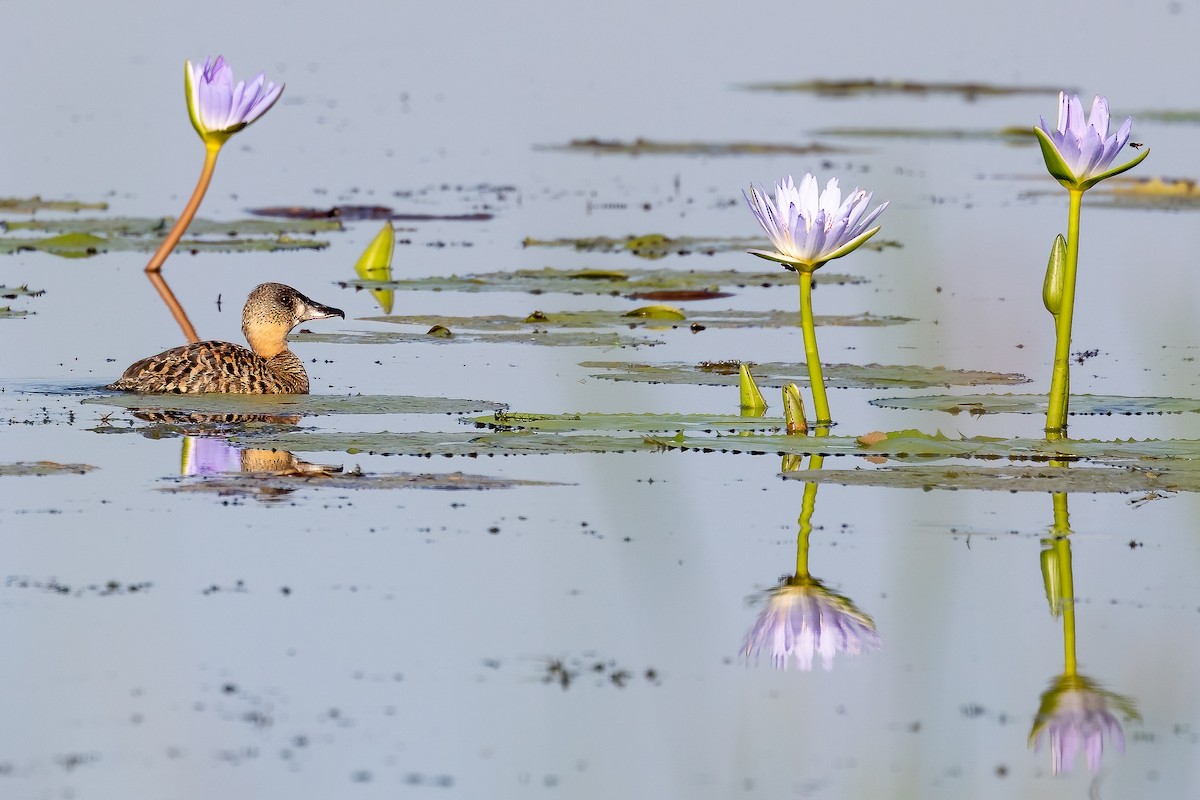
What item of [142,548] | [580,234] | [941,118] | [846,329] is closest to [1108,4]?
[941,118]

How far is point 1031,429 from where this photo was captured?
27.0 feet

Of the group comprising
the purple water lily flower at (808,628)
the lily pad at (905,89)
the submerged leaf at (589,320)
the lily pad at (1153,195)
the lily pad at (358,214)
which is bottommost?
the purple water lily flower at (808,628)

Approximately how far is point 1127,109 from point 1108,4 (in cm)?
1995

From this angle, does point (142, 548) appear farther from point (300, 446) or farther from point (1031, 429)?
point (1031, 429)

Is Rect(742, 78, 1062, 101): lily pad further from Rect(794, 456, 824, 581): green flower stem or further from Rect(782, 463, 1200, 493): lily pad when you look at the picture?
Rect(782, 463, 1200, 493): lily pad

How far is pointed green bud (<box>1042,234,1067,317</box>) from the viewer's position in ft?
25.3

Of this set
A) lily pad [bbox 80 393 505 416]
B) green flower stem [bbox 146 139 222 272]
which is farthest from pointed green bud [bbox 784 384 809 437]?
green flower stem [bbox 146 139 222 272]

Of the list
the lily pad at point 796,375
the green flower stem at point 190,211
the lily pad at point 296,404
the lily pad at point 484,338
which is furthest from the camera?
the green flower stem at point 190,211

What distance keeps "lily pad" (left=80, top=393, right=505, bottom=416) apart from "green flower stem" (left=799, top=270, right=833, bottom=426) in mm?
1259

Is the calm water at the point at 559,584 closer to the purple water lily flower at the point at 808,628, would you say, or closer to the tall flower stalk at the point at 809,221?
the purple water lily flower at the point at 808,628

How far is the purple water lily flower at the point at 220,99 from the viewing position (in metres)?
11.0

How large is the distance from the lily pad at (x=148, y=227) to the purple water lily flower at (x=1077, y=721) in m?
9.42

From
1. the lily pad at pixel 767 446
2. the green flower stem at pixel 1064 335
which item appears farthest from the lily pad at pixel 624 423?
the green flower stem at pixel 1064 335

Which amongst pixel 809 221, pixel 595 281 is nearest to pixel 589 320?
pixel 595 281
